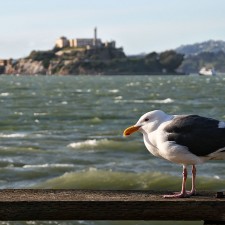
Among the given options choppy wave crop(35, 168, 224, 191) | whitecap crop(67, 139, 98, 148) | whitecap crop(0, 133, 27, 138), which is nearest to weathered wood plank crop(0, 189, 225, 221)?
choppy wave crop(35, 168, 224, 191)

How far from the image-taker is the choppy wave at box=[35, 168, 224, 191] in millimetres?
16453

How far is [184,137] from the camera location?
5.84m

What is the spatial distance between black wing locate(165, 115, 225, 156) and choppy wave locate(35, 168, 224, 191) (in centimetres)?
1024

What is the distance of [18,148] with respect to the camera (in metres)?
24.2

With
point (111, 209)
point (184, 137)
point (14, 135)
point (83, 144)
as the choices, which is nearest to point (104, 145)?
point (83, 144)

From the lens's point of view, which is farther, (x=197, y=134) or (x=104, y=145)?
(x=104, y=145)

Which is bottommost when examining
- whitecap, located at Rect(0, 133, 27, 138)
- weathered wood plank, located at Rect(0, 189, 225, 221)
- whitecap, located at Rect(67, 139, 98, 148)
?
whitecap, located at Rect(0, 133, 27, 138)

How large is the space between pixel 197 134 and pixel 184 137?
11 centimetres

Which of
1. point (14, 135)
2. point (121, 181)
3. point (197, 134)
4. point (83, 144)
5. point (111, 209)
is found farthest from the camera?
point (14, 135)

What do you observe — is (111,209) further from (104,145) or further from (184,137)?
(104,145)

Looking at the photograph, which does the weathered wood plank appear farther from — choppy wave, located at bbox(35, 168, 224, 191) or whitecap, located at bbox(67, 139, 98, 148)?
whitecap, located at bbox(67, 139, 98, 148)

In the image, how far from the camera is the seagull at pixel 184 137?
5.75 m

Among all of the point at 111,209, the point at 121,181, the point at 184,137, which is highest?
the point at 184,137

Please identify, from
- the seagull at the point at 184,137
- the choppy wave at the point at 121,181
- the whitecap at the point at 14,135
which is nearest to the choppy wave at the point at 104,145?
the whitecap at the point at 14,135
